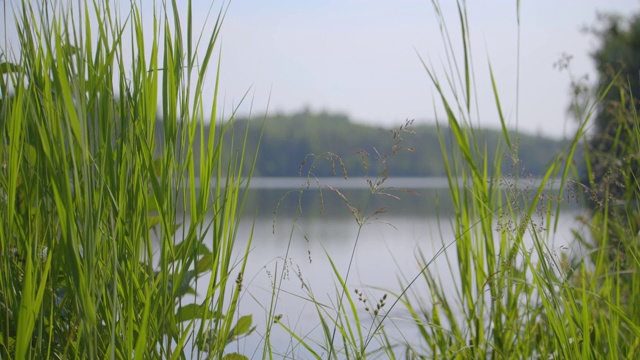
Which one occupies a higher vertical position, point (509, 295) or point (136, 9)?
point (136, 9)

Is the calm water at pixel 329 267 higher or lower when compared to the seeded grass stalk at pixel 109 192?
lower

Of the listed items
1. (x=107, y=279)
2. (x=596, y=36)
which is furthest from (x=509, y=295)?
(x=596, y=36)

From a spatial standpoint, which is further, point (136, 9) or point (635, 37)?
point (635, 37)

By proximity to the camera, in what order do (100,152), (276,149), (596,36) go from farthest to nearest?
(276,149), (596,36), (100,152)

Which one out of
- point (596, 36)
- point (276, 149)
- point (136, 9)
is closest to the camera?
point (136, 9)

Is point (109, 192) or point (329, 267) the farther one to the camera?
point (329, 267)

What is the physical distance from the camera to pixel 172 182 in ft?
3.25

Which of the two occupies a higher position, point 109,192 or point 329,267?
point 109,192

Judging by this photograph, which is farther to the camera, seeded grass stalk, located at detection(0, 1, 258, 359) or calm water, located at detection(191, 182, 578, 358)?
calm water, located at detection(191, 182, 578, 358)

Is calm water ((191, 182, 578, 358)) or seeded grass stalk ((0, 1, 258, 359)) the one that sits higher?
seeded grass stalk ((0, 1, 258, 359))

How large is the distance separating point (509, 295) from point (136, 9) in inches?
36.1

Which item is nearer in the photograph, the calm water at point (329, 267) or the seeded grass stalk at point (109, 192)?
the seeded grass stalk at point (109, 192)

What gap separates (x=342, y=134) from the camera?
20719mm

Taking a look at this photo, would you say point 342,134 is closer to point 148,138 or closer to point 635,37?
point 635,37
